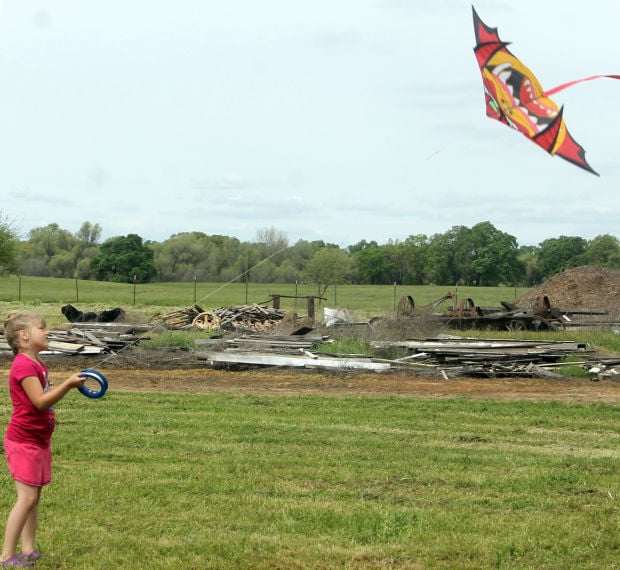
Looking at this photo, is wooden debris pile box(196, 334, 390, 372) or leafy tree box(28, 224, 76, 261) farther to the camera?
leafy tree box(28, 224, 76, 261)

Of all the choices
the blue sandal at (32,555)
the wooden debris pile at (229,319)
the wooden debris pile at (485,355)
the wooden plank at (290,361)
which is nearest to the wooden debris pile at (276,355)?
the wooden plank at (290,361)

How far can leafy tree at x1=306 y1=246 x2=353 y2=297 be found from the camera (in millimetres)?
40938

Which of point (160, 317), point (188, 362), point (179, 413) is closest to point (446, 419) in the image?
point (179, 413)

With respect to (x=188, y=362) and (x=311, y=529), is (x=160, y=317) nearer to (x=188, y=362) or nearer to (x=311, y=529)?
(x=188, y=362)

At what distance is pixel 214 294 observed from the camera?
219ft

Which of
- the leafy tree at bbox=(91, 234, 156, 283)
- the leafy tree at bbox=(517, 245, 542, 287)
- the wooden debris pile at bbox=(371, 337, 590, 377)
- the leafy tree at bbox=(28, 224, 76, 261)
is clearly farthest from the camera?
the leafy tree at bbox=(28, 224, 76, 261)

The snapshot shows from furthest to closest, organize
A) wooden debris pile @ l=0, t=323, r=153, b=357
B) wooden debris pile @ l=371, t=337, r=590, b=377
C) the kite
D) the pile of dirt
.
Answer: the pile of dirt < wooden debris pile @ l=0, t=323, r=153, b=357 < wooden debris pile @ l=371, t=337, r=590, b=377 < the kite

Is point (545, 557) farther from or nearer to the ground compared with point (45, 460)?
nearer to the ground

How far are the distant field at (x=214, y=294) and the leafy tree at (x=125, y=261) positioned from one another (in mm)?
11659

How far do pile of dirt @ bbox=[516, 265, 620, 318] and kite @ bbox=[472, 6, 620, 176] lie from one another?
1187 inches

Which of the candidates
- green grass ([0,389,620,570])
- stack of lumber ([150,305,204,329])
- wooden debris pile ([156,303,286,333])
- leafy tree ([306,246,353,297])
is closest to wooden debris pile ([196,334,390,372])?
wooden debris pile ([156,303,286,333])

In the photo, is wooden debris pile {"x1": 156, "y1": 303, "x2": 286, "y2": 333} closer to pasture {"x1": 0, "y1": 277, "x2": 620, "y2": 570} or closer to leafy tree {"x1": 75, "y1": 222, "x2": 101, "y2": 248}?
pasture {"x1": 0, "y1": 277, "x2": 620, "y2": 570}

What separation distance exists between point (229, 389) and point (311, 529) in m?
9.87

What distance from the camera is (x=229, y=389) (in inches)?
632
